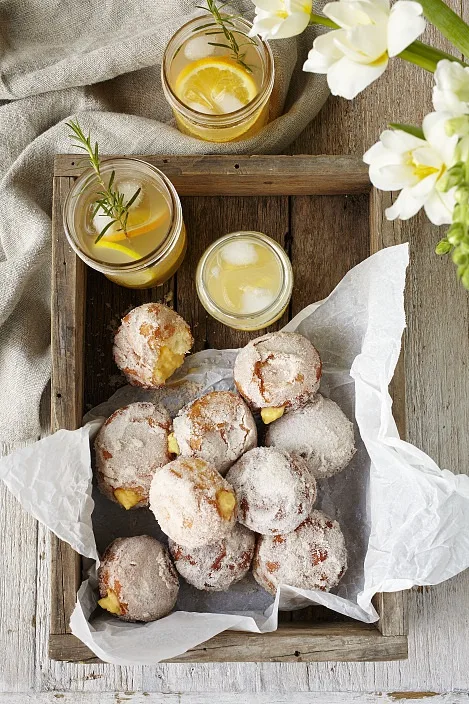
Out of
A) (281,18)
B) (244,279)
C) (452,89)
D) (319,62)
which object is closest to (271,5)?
(281,18)

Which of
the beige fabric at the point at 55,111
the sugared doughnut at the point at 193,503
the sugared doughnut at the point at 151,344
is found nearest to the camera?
the sugared doughnut at the point at 193,503

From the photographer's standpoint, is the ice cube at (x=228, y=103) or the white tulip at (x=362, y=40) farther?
the ice cube at (x=228, y=103)

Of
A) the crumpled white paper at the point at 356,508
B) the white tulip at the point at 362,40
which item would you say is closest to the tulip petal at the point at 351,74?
the white tulip at the point at 362,40

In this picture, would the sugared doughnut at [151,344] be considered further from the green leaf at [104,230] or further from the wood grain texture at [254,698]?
the wood grain texture at [254,698]

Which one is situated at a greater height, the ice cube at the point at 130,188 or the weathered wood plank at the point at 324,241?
the ice cube at the point at 130,188

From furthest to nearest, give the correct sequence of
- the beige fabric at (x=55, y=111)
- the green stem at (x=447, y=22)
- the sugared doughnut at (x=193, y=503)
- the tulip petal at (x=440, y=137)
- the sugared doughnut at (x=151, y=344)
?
the beige fabric at (x=55, y=111)
the sugared doughnut at (x=151, y=344)
the sugared doughnut at (x=193, y=503)
the green stem at (x=447, y=22)
the tulip petal at (x=440, y=137)

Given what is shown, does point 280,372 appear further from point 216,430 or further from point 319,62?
point 319,62
